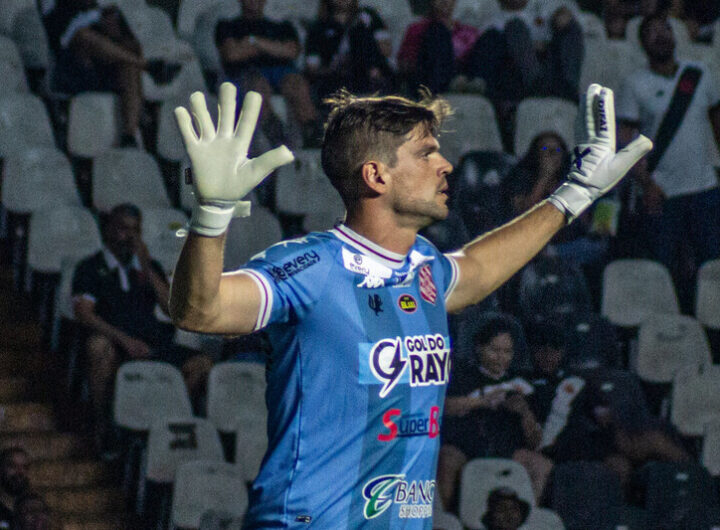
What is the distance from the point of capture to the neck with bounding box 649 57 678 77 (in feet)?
24.6

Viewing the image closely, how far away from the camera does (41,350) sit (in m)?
6.30

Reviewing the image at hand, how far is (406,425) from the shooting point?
2752 mm

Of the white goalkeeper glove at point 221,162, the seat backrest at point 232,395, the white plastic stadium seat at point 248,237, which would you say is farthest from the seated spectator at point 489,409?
the white goalkeeper glove at point 221,162

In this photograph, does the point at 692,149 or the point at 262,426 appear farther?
the point at 692,149

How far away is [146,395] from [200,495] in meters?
0.68

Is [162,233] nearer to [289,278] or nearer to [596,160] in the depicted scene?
[596,160]

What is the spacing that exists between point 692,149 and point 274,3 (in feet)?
10.6

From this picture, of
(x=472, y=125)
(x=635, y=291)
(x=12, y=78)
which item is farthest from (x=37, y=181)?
(x=635, y=291)

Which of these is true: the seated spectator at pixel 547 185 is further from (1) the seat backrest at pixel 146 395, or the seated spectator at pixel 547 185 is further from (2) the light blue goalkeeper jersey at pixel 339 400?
(2) the light blue goalkeeper jersey at pixel 339 400

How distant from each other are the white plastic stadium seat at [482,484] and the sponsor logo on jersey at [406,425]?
2871mm

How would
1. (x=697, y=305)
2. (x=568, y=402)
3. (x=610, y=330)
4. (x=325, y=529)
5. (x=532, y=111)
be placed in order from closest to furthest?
(x=325, y=529), (x=568, y=402), (x=610, y=330), (x=697, y=305), (x=532, y=111)

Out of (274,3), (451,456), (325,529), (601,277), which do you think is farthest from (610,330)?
(325,529)

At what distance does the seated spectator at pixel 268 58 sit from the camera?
7414 mm

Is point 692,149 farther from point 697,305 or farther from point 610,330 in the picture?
point 610,330
